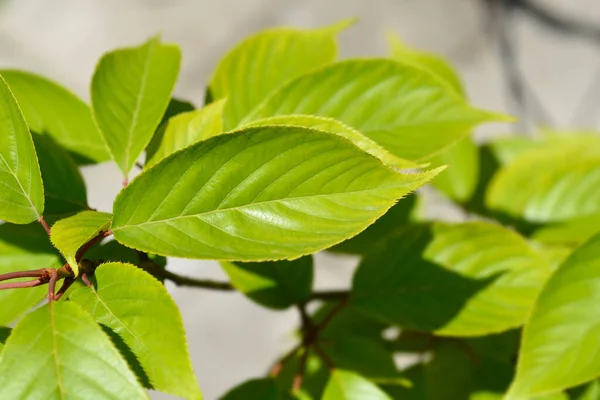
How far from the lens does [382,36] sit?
259 cm

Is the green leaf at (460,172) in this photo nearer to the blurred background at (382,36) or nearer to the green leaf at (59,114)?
the green leaf at (59,114)

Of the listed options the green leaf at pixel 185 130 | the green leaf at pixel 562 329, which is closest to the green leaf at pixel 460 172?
the green leaf at pixel 562 329

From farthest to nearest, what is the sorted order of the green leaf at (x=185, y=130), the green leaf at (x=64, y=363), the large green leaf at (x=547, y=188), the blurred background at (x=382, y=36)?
the blurred background at (x=382, y=36) < the large green leaf at (x=547, y=188) < the green leaf at (x=185, y=130) < the green leaf at (x=64, y=363)

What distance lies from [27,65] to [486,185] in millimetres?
2205

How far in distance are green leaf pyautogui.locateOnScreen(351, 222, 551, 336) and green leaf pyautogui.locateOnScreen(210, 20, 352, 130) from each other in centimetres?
23

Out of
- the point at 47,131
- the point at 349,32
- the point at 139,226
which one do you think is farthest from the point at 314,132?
the point at 349,32

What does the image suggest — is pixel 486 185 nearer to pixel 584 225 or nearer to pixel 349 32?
pixel 584 225

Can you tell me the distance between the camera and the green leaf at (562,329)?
1.98ft

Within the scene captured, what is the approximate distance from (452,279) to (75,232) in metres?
0.44

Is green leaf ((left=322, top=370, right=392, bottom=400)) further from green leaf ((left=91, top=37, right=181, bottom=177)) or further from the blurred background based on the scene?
the blurred background

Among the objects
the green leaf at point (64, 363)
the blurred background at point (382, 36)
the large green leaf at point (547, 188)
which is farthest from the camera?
the blurred background at point (382, 36)

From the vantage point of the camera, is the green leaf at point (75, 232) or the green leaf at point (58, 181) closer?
the green leaf at point (75, 232)

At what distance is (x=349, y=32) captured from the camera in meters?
2.60

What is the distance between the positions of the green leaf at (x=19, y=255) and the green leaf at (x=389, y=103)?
28 centimetres
